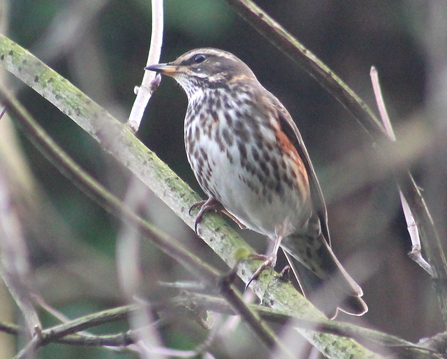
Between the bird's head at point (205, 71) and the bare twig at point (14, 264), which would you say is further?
the bird's head at point (205, 71)

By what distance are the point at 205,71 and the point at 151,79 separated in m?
0.93

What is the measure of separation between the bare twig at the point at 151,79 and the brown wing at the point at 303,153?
3.10ft

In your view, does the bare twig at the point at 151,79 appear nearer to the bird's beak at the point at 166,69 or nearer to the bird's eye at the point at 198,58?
the bird's beak at the point at 166,69

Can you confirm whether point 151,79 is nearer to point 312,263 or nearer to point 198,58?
point 198,58

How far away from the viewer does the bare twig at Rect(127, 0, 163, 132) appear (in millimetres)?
3244

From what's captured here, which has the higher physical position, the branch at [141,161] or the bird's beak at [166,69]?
the bird's beak at [166,69]

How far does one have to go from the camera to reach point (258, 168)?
395cm

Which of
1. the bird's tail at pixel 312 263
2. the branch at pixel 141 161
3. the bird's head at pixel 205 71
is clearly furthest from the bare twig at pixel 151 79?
the bird's tail at pixel 312 263

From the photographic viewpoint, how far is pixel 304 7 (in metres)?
6.70

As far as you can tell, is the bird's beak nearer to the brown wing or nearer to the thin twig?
the brown wing

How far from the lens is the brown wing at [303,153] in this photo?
13.6ft

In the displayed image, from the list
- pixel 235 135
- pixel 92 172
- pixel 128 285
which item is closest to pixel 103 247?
pixel 92 172

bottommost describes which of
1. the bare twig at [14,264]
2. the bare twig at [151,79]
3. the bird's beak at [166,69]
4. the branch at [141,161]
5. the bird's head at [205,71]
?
the bare twig at [14,264]

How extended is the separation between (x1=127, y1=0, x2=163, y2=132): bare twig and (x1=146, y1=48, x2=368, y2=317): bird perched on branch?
506mm
